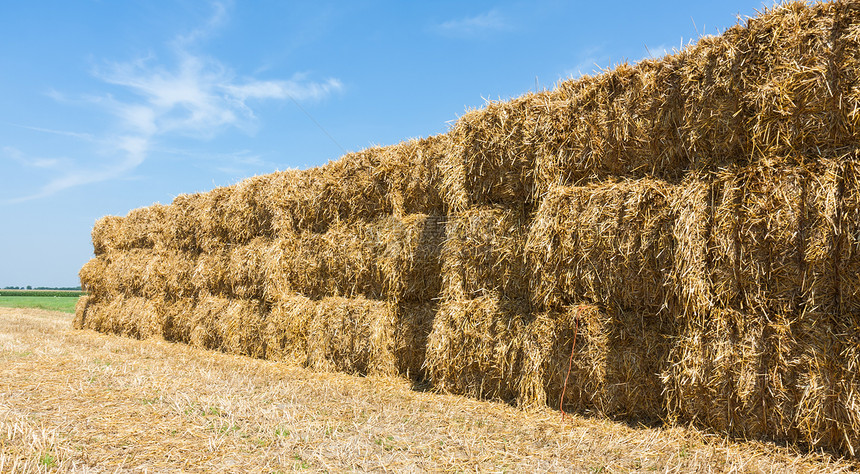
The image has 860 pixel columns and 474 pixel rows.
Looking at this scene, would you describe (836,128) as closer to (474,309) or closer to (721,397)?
(721,397)

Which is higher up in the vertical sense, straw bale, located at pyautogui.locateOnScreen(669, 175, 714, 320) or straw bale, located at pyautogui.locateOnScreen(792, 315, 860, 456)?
straw bale, located at pyautogui.locateOnScreen(669, 175, 714, 320)

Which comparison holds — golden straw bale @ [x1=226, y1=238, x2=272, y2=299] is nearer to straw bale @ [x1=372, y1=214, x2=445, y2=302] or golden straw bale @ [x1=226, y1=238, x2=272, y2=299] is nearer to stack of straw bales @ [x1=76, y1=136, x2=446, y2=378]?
stack of straw bales @ [x1=76, y1=136, x2=446, y2=378]

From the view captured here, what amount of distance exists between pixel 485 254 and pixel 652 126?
2159 millimetres

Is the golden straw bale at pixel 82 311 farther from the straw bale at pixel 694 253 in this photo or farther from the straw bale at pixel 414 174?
the straw bale at pixel 694 253

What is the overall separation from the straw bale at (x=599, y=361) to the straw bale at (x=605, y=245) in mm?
161

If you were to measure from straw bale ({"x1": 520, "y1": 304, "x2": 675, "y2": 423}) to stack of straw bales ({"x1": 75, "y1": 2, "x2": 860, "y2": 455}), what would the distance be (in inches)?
0.7

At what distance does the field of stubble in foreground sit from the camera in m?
3.94

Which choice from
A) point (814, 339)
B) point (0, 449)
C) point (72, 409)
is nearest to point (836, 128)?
point (814, 339)

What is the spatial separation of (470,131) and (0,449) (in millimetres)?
5056

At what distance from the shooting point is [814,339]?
425 centimetres

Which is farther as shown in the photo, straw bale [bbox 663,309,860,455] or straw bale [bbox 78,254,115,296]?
straw bale [bbox 78,254,115,296]

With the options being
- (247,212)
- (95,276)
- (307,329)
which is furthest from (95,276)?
(307,329)

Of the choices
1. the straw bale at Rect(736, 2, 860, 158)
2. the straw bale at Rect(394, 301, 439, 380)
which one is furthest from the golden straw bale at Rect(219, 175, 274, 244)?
the straw bale at Rect(736, 2, 860, 158)

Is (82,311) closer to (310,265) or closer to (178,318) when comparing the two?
(178,318)
